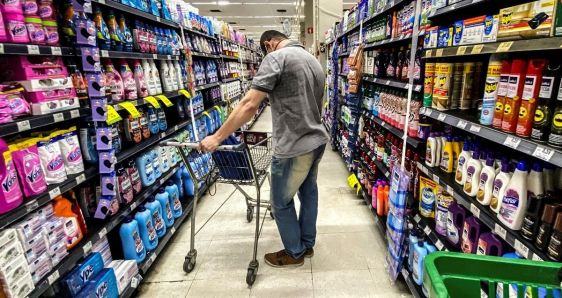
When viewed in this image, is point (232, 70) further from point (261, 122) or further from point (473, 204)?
point (473, 204)

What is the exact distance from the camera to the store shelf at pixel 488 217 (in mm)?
1193

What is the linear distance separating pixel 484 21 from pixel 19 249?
2.39m

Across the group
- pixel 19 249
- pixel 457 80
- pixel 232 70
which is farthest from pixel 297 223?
pixel 232 70

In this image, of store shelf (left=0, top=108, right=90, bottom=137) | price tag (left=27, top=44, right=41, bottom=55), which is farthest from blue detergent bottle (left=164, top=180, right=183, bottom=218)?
price tag (left=27, top=44, right=41, bottom=55)

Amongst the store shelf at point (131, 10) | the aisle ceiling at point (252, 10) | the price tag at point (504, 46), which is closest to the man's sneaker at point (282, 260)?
the price tag at point (504, 46)

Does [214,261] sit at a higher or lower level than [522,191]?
lower

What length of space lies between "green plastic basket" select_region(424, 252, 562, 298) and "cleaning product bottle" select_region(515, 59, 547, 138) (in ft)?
2.02

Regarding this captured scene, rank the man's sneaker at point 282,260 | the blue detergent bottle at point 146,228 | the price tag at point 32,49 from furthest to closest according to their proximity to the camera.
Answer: the man's sneaker at point 282,260, the blue detergent bottle at point 146,228, the price tag at point 32,49

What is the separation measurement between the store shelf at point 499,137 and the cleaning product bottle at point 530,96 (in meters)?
0.05

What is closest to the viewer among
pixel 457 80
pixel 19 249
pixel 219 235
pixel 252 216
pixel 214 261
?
pixel 19 249

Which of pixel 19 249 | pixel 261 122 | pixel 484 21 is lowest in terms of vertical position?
pixel 261 122

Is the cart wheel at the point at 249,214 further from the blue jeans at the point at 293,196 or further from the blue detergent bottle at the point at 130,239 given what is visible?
the blue detergent bottle at the point at 130,239

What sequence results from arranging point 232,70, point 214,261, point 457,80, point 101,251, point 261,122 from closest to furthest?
point 457,80
point 101,251
point 214,261
point 232,70
point 261,122

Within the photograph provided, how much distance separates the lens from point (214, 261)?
8.62ft
